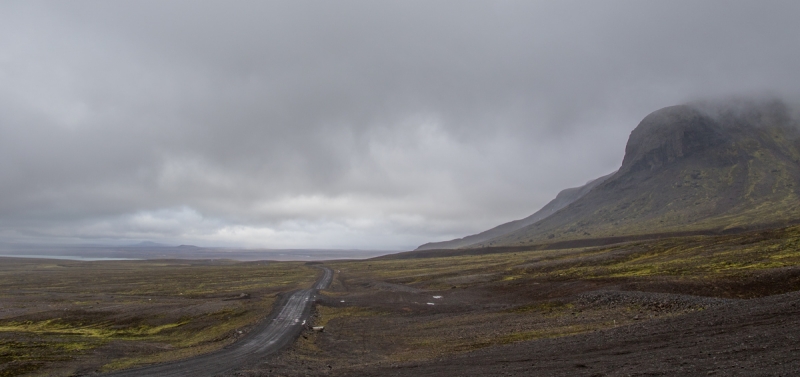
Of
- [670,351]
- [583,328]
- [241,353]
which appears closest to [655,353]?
[670,351]

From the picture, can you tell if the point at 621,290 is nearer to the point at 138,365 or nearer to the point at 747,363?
the point at 747,363

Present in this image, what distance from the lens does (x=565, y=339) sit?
23.2 m

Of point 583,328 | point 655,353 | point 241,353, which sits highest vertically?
point 655,353

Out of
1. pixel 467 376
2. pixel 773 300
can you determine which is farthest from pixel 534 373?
pixel 773 300

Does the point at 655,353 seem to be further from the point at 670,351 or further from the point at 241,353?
the point at 241,353

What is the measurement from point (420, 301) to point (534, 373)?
114 ft

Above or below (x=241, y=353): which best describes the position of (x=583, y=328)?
above

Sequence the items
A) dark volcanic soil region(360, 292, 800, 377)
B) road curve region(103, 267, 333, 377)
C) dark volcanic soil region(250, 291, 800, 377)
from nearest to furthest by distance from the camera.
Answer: dark volcanic soil region(360, 292, 800, 377), dark volcanic soil region(250, 291, 800, 377), road curve region(103, 267, 333, 377)

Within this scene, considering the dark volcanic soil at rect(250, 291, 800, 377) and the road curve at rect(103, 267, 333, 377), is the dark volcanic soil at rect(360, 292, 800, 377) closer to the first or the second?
the dark volcanic soil at rect(250, 291, 800, 377)

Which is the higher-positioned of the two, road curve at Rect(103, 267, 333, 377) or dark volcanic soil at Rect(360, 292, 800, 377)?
dark volcanic soil at Rect(360, 292, 800, 377)

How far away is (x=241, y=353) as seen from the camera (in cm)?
2641

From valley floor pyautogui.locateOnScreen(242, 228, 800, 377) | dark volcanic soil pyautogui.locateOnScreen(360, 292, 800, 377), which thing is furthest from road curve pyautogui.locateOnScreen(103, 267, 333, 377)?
dark volcanic soil pyautogui.locateOnScreen(360, 292, 800, 377)

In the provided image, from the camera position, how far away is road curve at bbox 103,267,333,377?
22.2 meters

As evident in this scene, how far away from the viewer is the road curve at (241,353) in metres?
22.2
